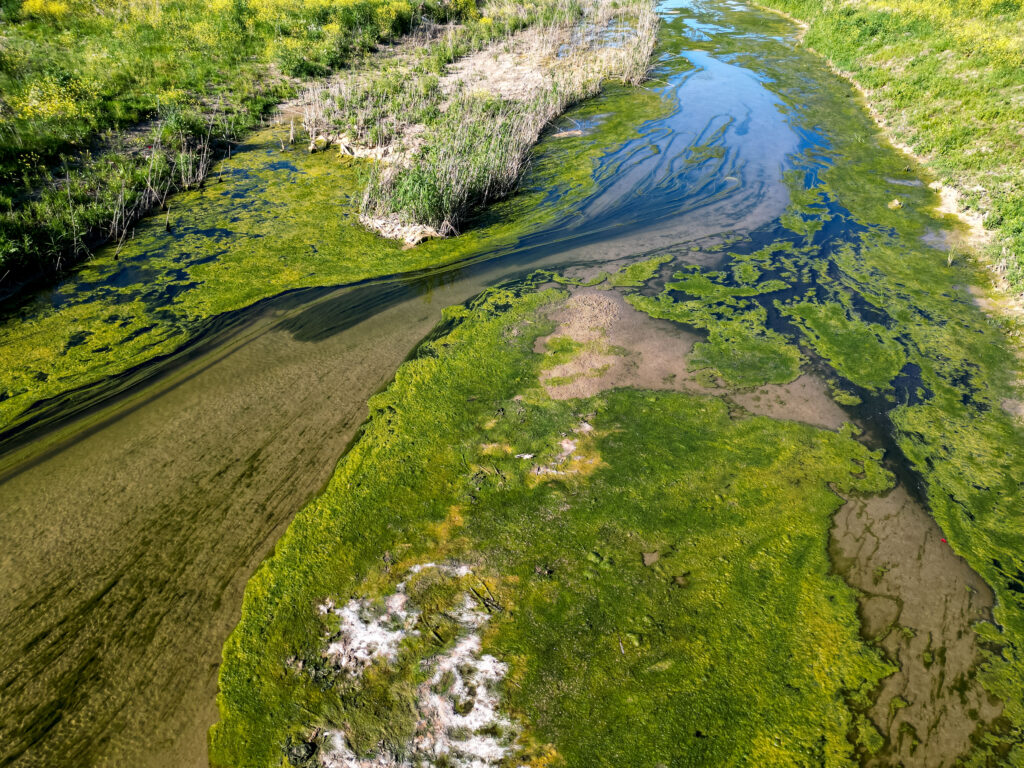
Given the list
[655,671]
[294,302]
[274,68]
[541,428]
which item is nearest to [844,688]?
[655,671]

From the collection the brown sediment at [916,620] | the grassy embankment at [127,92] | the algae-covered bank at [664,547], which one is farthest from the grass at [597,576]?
the grassy embankment at [127,92]

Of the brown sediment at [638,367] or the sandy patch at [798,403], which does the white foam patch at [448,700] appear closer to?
the brown sediment at [638,367]

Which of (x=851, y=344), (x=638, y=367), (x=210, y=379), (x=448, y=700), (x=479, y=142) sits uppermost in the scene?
(x=479, y=142)

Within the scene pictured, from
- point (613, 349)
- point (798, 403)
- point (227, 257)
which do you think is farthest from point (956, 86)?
point (227, 257)

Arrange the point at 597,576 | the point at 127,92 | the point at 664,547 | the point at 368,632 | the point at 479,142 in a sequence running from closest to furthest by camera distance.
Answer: the point at 368,632
the point at 597,576
the point at 664,547
the point at 479,142
the point at 127,92

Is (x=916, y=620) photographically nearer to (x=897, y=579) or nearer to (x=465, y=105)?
(x=897, y=579)

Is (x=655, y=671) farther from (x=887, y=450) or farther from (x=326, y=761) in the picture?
(x=887, y=450)

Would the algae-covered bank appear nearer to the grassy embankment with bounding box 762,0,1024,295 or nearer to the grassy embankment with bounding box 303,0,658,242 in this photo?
the grassy embankment with bounding box 303,0,658,242
